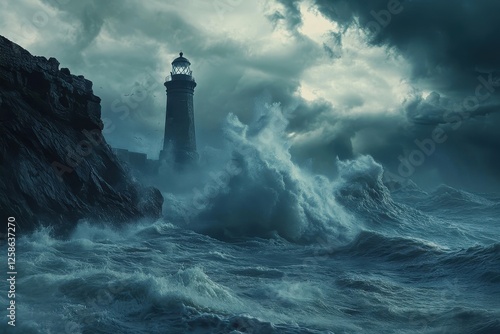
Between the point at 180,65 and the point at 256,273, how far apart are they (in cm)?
2855

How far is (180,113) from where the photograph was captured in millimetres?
38250

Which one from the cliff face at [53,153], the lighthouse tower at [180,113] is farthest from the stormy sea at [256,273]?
the lighthouse tower at [180,113]

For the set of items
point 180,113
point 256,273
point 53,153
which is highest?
point 180,113

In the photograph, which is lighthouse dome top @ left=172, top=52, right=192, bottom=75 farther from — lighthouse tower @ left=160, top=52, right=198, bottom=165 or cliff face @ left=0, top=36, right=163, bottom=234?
cliff face @ left=0, top=36, right=163, bottom=234

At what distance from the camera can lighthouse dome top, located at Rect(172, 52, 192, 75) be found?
38.0 m

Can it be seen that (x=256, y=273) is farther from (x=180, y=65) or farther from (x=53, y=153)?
(x=180, y=65)

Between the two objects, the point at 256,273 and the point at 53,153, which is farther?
the point at 53,153

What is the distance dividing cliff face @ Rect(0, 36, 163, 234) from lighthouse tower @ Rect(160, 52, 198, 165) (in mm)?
15966

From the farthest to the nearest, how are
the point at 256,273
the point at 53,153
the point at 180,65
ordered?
the point at 180,65
the point at 53,153
the point at 256,273

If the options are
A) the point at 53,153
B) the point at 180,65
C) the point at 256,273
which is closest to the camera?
the point at 256,273

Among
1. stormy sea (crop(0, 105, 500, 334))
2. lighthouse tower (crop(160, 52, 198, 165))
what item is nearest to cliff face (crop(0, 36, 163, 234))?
stormy sea (crop(0, 105, 500, 334))

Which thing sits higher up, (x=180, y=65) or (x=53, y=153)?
(x=180, y=65)

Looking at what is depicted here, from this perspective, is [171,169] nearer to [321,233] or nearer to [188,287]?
[321,233]

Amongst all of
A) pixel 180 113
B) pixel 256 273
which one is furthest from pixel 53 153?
pixel 180 113
